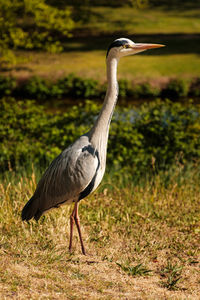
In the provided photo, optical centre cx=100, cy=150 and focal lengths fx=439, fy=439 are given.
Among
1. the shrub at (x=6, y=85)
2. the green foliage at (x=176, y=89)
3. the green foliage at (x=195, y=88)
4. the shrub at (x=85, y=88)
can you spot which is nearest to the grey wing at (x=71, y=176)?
the shrub at (x=85, y=88)

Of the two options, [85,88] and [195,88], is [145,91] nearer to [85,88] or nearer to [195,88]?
[195,88]

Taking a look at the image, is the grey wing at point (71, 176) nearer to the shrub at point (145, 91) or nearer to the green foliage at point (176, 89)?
the shrub at point (145, 91)

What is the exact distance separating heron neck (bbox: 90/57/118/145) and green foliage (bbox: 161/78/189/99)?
40.4 feet

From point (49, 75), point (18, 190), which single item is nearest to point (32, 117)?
point (18, 190)

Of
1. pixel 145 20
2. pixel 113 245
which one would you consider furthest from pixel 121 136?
pixel 145 20

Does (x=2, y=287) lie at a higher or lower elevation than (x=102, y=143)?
lower

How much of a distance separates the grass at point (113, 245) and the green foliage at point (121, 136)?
0.49 meters

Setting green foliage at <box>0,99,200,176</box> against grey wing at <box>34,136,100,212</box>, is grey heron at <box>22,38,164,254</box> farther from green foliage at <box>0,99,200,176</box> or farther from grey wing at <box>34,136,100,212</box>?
green foliage at <box>0,99,200,176</box>

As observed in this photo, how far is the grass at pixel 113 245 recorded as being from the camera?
3.66 metres

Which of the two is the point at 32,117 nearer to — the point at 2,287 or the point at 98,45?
the point at 2,287

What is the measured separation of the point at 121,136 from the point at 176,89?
9758mm

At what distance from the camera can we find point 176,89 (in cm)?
A: 1634

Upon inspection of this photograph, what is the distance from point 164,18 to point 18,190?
29130 mm

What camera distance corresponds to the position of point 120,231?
515cm
